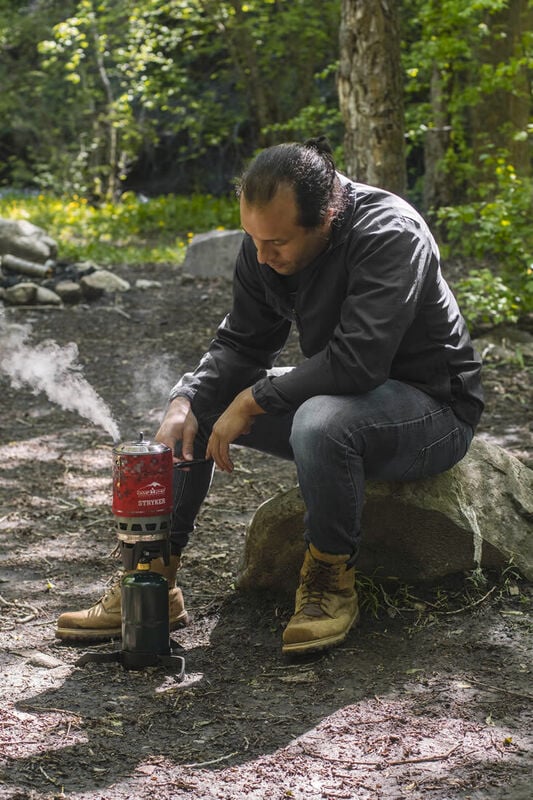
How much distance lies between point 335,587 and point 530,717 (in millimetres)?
732

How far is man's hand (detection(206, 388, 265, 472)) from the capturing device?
9.86 feet

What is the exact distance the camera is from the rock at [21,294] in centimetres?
871

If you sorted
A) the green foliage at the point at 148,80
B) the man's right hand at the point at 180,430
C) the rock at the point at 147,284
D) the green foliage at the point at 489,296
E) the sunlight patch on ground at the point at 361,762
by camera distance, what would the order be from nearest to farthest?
the sunlight patch on ground at the point at 361,762 → the man's right hand at the point at 180,430 → the green foliage at the point at 489,296 → the rock at the point at 147,284 → the green foliage at the point at 148,80

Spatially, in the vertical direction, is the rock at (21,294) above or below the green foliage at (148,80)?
below

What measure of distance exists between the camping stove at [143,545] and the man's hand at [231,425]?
0.58 feet

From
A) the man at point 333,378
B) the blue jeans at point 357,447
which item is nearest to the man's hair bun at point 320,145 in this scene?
the man at point 333,378

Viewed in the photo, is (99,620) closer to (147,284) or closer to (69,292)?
(69,292)

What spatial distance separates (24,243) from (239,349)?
7024mm

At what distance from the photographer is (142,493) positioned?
2832 mm

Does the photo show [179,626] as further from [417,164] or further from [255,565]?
[417,164]

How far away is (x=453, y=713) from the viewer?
8.68 ft

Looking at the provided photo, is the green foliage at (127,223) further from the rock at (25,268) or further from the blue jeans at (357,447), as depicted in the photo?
the blue jeans at (357,447)

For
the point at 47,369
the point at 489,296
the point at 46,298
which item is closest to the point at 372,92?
the point at 489,296

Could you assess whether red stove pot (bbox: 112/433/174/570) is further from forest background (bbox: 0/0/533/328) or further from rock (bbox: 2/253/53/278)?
rock (bbox: 2/253/53/278)
